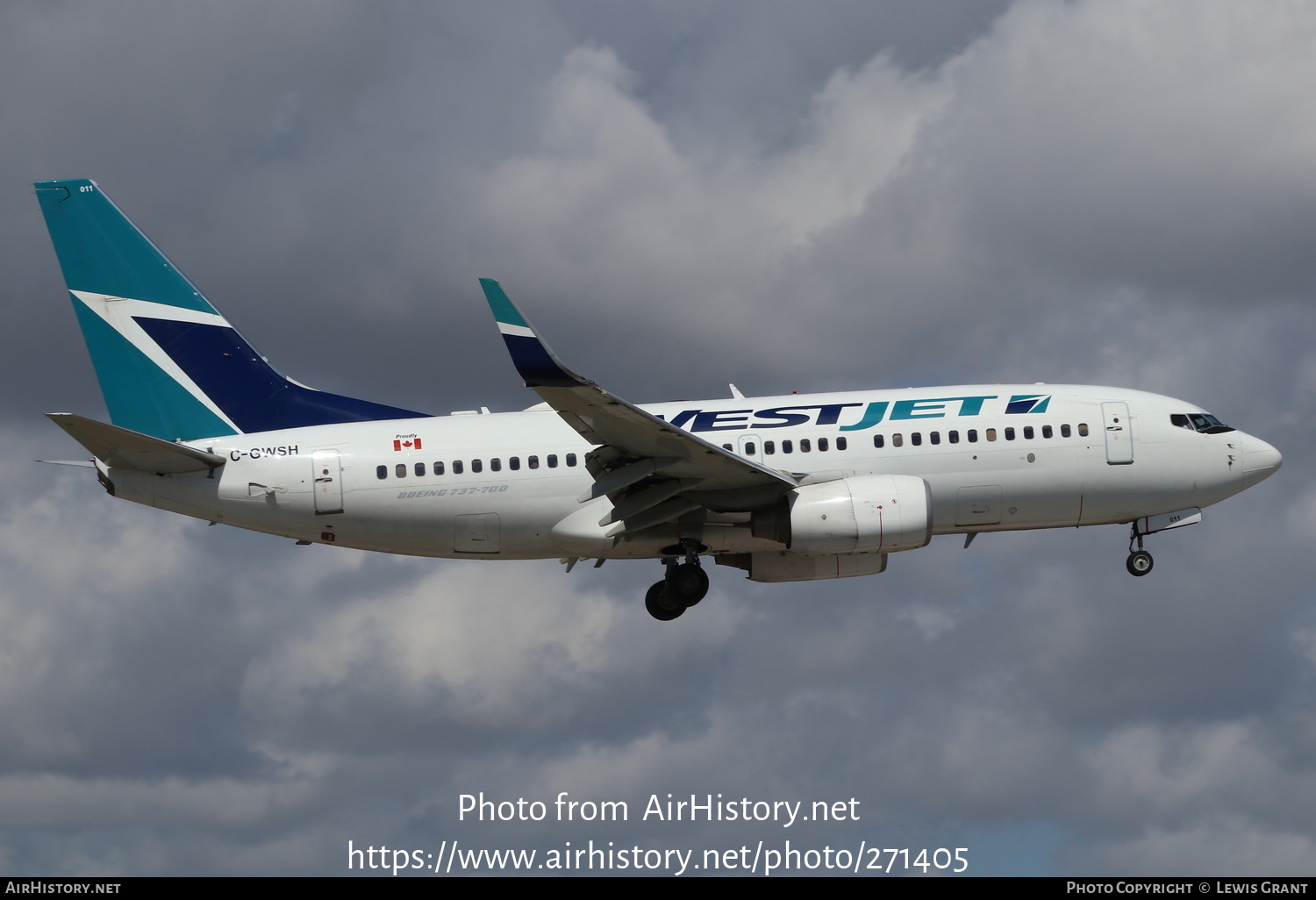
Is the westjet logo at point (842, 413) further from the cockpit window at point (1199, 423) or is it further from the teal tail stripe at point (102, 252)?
the teal tail stripe at point (102, 252)

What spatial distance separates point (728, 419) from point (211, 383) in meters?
15.0

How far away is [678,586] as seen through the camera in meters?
37.6

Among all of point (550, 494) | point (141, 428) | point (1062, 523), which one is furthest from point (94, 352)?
point (1062, 523)

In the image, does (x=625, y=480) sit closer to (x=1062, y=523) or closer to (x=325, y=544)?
(x=325, y=544)

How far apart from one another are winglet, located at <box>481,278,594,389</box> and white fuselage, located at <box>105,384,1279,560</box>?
6.08 meters

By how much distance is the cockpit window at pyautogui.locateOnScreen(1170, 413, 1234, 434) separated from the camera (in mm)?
38406

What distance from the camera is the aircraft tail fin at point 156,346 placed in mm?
38812

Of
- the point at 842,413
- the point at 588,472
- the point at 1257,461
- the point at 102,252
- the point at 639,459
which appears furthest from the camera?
the point at 102,252

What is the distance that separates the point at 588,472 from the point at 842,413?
7.05 metres

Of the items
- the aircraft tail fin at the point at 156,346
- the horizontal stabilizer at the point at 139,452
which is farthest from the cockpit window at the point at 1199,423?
the horizontal stabilizer at the point at 139,452

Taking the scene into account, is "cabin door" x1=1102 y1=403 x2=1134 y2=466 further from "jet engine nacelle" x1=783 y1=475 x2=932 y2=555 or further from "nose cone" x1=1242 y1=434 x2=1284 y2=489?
"jet engine nacelle" x1=783 y1=475 x2=932 y2=555

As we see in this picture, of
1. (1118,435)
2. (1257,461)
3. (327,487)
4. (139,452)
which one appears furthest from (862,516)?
(139,452)

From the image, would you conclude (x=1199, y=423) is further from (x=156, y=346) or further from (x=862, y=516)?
(x=156, y=346)

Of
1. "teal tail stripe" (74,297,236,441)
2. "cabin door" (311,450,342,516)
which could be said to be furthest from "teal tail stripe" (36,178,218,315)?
"cabin door" (311,450,342,516)
